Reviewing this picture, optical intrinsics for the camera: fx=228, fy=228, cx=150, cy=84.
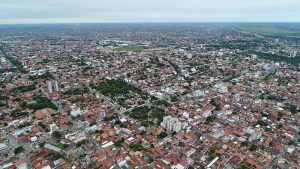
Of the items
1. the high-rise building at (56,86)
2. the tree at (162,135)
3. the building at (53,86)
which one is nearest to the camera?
the tree at (162,135)

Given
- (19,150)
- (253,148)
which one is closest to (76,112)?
(19,150)

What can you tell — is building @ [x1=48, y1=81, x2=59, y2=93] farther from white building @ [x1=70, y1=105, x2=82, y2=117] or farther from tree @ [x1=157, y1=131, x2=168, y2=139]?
tree @ [x1=157, y1=131, x2=168, y2=139]

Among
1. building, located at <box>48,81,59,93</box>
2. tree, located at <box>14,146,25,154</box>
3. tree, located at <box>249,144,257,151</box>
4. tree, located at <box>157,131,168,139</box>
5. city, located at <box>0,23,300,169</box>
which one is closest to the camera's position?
city, located at <box>0,23,300,169</box>

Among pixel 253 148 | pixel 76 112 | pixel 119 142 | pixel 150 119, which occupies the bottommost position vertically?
pixel 253 148

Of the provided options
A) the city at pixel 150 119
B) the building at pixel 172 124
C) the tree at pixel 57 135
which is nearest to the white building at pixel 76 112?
the city at pixel 150 119

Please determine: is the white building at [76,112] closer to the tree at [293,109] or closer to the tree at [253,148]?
the tree at [253,148]

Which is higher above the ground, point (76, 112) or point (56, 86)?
point (56, 86)

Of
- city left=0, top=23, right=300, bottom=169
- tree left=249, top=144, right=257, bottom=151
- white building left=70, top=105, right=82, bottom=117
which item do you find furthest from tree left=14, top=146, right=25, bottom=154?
tree left=249, top=144, right=257, bottom=151

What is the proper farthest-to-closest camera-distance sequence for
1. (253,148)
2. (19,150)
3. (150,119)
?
(150,119) < (253,148) < (19,150)

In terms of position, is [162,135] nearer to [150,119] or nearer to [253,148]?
[150,119]

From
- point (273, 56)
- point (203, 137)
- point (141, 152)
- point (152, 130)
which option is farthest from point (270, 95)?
point (273, 56)

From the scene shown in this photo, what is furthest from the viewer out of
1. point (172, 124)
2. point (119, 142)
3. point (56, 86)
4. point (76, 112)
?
point (56, 86)
